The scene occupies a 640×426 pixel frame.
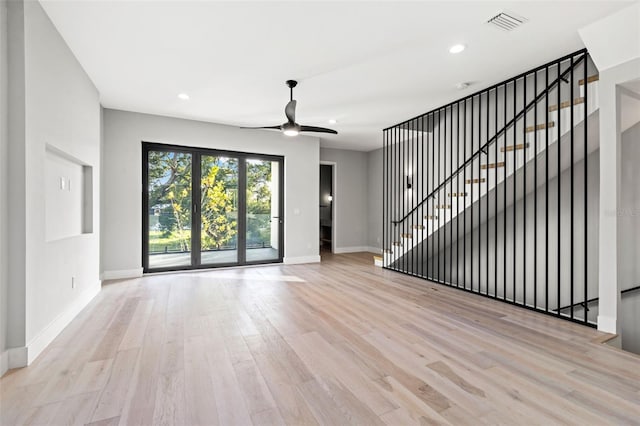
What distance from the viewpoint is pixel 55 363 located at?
7.56 feet

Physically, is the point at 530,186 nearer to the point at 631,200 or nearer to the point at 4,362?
the point at 631,200

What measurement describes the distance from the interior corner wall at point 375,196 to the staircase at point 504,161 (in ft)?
8.70

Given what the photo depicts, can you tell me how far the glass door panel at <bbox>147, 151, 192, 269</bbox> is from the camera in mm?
5430

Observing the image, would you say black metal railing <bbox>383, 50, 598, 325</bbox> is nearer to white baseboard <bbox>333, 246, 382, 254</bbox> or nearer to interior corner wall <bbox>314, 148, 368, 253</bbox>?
white baseboard <bbox>333, 246, 382, 254</bbox>

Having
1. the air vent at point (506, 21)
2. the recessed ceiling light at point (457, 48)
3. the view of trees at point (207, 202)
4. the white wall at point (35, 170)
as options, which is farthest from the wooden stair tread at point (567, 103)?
the white wall at point (35, 170)

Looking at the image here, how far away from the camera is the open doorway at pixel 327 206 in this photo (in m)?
8.56

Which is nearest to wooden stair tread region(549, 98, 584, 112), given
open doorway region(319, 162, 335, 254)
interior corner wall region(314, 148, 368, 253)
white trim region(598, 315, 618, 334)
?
white trim region(598, 315, 618, 334)

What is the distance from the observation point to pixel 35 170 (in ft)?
8.01

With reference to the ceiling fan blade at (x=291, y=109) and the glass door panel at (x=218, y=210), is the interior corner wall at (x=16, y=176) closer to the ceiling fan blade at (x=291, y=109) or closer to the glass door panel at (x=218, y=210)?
the ceiling fan blade at (x=291, y=109)

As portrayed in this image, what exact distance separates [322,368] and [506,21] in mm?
3376

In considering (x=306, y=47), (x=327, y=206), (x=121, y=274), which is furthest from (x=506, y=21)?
(x=327, y=206)

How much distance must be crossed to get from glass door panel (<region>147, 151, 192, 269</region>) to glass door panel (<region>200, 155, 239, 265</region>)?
0.27 m

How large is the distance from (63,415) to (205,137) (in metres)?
4.89

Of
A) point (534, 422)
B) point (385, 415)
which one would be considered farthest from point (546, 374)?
point (385, 415)
